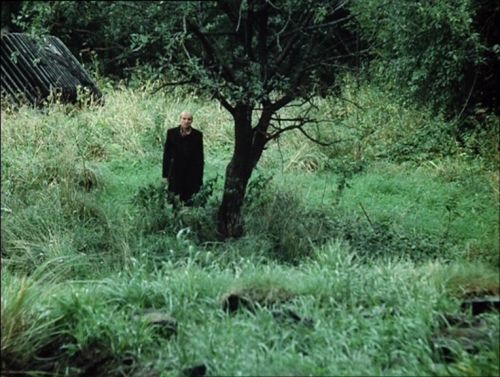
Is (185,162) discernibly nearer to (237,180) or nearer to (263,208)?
(237,180)

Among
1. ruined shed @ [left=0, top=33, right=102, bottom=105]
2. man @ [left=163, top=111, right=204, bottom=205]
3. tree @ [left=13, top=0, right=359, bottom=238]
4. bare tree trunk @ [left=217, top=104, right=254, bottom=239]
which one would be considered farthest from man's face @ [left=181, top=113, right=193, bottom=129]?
ruined shed @ [left=0, top=33, right=102, bottom=105]

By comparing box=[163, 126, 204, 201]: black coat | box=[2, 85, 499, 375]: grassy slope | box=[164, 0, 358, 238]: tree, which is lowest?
box=[2, 85, 499, 375]: grassy slope

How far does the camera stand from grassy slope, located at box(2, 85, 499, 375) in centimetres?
596

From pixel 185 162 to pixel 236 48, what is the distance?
172cm

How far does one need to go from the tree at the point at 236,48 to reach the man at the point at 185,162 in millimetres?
764

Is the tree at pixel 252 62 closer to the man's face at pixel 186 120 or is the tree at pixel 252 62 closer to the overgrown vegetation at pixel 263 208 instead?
the overgrown vegetation at pixel 263 208

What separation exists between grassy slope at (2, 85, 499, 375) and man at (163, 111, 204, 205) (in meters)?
0.73

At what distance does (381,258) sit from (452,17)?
15.2ft

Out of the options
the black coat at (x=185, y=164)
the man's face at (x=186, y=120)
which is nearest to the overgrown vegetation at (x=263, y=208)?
the black coat at (x=185, y=164)

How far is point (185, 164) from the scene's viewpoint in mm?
10992

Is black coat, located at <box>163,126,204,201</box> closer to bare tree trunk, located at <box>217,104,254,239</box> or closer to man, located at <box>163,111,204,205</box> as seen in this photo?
man, located at <box>163,111,204,205</box>

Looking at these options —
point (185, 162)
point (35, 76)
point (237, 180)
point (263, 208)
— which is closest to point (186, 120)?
point (185, 162)

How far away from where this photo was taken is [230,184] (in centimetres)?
1030

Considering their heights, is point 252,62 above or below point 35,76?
above
